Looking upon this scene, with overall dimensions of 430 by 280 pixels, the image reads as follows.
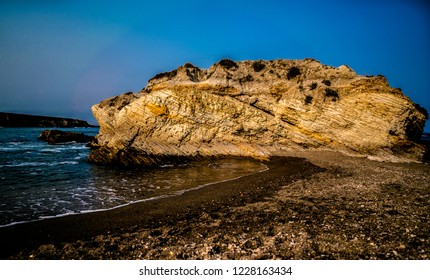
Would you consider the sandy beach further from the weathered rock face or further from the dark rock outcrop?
the dark rock outcrop

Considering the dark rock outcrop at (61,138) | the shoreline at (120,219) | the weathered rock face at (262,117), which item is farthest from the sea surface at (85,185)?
the dark rock outcrop at (61,138)

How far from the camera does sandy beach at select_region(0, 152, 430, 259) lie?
5.96 m

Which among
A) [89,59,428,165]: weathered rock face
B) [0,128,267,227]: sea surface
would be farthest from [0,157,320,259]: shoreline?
[89,59,428,165]: weathered rock face

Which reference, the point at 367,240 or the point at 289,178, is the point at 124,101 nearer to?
the point at 289,178

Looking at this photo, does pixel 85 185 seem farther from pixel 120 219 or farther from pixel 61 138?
A: pixel 61 138

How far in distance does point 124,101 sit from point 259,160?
18992 millimetres

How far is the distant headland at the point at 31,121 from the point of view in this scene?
107 meters

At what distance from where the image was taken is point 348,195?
33.6ft

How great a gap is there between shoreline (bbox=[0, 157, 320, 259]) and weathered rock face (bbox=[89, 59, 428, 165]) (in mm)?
12216

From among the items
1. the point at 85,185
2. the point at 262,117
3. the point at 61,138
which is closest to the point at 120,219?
the point at 85,185

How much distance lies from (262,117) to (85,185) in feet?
61.7

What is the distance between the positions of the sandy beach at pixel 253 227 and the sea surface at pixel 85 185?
1.51 m

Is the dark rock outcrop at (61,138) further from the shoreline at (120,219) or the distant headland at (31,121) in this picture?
the distant headland at (31,121)
